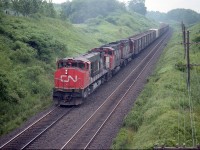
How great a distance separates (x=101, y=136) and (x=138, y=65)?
26446mm

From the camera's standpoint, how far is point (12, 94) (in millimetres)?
23188

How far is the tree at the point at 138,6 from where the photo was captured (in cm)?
17112

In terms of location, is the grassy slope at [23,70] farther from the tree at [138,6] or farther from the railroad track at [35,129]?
the tree at [138,6]

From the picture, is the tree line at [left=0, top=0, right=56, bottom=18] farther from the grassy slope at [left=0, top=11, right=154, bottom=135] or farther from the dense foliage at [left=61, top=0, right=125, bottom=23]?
the dense foliage at [left=61, top=0, right=125, bottom=23]

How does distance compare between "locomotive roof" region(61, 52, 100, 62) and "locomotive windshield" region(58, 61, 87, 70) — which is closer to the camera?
"locomotive windshield" region(58, 61, 87, 70)

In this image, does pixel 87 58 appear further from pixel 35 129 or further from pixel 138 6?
pixel 138 6

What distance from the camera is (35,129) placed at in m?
20.0

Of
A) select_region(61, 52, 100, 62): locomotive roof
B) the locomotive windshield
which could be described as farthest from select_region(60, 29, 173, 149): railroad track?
select_region(61, 52, 100, 62): locomotive roof

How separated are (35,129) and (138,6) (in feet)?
526

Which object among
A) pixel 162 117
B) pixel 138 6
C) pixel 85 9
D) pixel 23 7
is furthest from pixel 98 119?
pixel 138 6

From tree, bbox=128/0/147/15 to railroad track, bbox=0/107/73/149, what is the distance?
503 feet

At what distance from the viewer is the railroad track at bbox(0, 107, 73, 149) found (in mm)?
17578

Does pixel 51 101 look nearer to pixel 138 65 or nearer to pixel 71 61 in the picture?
pixel 71 61

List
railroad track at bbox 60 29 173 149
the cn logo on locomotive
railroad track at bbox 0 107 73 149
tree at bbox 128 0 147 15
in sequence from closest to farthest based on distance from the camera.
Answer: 1. railroad track at bbox 0 107 73 149
2. railroad track at bbox 60 29 173 149
3. the cn logo on locomotive
4. tree at bbox 128 0 147 15
